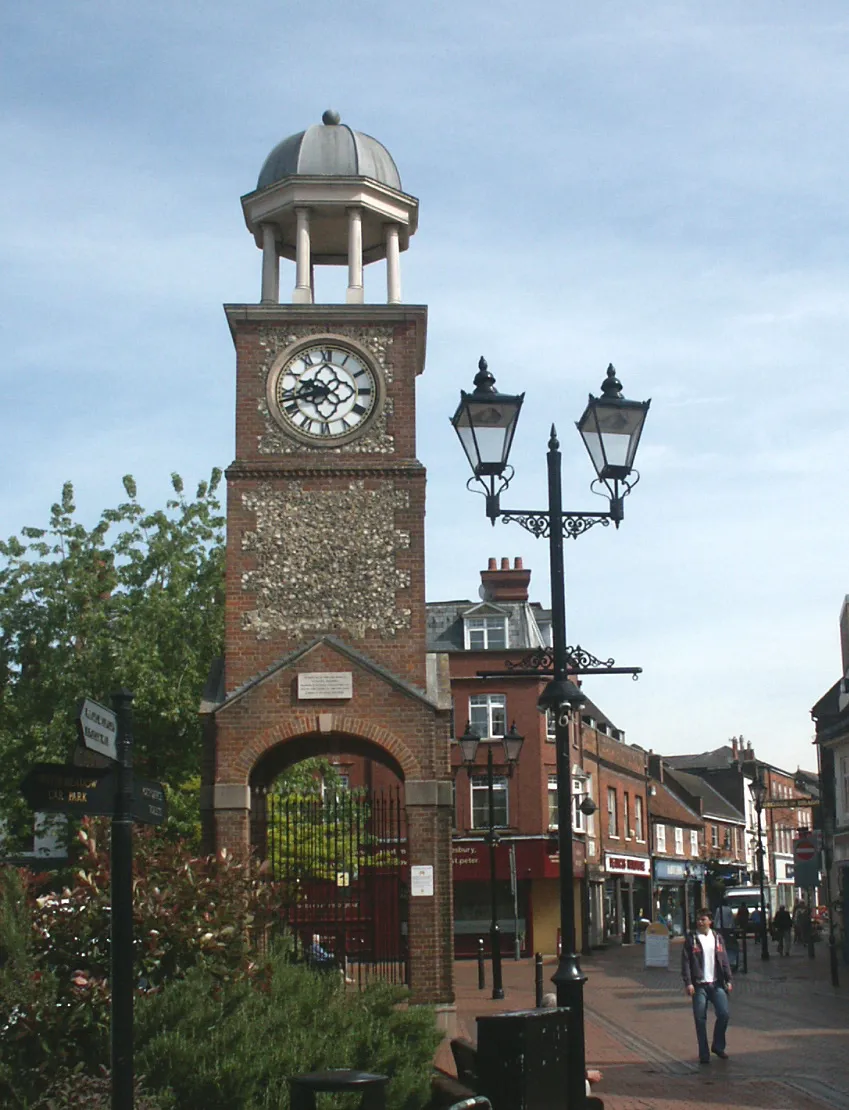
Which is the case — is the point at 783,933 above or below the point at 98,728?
below

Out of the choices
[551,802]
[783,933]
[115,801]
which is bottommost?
[783,933]

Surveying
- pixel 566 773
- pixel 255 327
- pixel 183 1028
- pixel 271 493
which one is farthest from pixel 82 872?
pixel 255 327

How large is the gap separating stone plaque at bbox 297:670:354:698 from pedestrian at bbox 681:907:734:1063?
5.59 m

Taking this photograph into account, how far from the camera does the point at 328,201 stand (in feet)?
69.7

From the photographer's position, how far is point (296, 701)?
63.2ft

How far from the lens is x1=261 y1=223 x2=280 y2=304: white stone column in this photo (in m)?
21.7

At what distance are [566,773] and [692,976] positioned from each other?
22.3 ft

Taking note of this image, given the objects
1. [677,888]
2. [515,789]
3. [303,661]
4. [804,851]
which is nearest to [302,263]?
[303,661]

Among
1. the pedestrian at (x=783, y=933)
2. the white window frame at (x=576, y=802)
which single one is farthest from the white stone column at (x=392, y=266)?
the pedestrian at (x=783, y=933)

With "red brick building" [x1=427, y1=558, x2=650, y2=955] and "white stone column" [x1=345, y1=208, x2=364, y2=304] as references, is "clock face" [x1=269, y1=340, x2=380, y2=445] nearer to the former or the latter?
"white stone column" [x1=345, y1=208, x2=364, y2=304]

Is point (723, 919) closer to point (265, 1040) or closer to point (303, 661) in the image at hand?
point (303, 661)

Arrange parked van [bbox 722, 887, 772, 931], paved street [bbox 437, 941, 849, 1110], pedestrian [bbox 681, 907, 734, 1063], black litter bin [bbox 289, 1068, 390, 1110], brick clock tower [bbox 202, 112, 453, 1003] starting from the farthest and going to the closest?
parked van [bbox 722, 887, 772, 931], brick clock tower [bbox 202, 112, 453, 1003], pedestrian [bbox 681, 907, 734, 1063], paved street [bbox 437, 941, 849, 1110], black litter bin [bbox 289, 1068, 390, 1110]

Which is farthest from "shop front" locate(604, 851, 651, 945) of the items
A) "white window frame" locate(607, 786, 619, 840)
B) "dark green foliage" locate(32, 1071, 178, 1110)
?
"dark green foliage" locate(32, 1071, 178, 1110)

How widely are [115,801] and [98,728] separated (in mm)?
488
